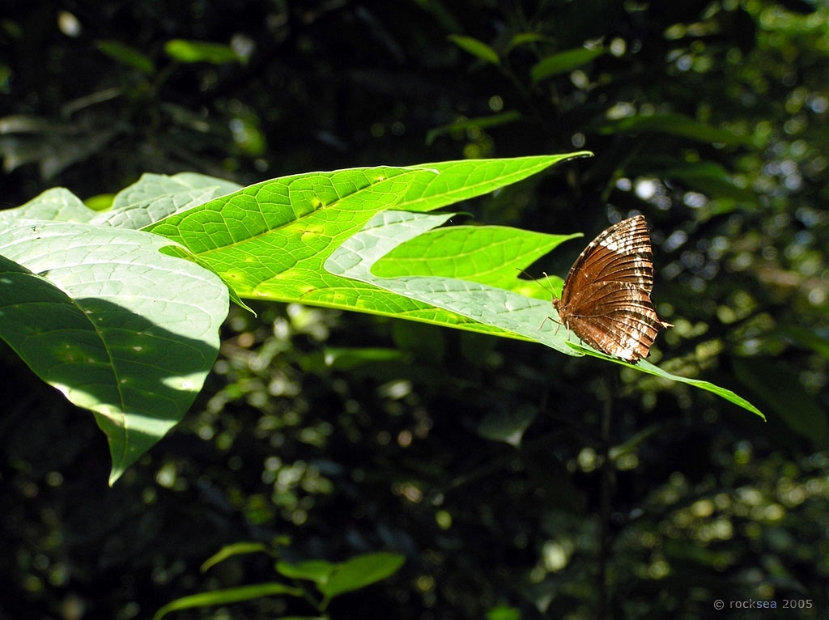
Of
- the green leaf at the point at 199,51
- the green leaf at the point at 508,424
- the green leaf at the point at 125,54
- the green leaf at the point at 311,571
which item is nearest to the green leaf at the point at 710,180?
the green leaf at the point at 508,424

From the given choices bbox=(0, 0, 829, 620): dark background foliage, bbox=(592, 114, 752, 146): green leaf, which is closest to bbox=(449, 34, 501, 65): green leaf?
bbox=(0, 0, 829, 620): dark background foliage

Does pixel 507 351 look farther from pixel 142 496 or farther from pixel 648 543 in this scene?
pixel 648 543

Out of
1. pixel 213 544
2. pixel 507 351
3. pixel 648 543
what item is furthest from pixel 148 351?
pixel 648 543

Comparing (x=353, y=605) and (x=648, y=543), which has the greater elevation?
(x=353, y=605)

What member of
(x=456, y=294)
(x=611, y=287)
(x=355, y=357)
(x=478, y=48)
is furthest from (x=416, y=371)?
(x=456, y=294)

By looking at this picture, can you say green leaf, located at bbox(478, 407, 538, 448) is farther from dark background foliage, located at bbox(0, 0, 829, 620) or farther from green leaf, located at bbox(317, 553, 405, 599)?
green leaf, located at bbox(317, 553, 405, 599)

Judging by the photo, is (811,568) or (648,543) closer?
(811,568)
